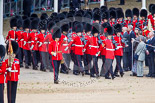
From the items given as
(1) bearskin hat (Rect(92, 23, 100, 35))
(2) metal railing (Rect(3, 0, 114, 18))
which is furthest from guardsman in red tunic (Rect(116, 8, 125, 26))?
(2) metal railing (Rect(3, 0, 114, 18))

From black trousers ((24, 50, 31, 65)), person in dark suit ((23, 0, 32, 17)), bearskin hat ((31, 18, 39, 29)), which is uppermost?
person in dark suit ((23, 0, 32, 17))

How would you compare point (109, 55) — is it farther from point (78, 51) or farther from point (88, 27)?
point (88, 27)

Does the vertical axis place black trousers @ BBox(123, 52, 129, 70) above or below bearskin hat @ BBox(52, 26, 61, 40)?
below

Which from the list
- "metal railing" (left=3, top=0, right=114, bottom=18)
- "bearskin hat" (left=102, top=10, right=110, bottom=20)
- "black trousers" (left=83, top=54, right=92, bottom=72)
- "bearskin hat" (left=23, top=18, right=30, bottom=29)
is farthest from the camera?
"metal railing" (left=3, top=0, right=114, bottom=18)

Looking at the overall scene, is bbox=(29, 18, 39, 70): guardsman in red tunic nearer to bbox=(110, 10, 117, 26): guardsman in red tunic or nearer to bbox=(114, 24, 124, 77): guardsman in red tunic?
bbox=(114, 24, 124, 77): guardsman in red tunic

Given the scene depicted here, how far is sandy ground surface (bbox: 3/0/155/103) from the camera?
14.0 metres

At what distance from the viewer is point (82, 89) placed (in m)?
15.5

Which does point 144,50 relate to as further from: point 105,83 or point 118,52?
point 105,83

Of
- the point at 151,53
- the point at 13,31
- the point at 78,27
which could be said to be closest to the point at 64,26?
the point at 78,27

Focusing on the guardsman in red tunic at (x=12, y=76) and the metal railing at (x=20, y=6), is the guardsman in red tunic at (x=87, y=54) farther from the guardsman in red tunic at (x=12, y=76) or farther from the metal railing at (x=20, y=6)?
the metal railing at (x=20, y=6)

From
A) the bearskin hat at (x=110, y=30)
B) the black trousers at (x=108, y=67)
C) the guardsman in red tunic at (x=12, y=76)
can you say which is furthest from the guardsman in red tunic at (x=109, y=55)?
the guardsman in red tunic at (x=12, y=76)

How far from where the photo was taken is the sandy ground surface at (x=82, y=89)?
1402cm

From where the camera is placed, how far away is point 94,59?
58.4ft

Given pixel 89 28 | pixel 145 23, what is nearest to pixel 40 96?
pixel 89 28
